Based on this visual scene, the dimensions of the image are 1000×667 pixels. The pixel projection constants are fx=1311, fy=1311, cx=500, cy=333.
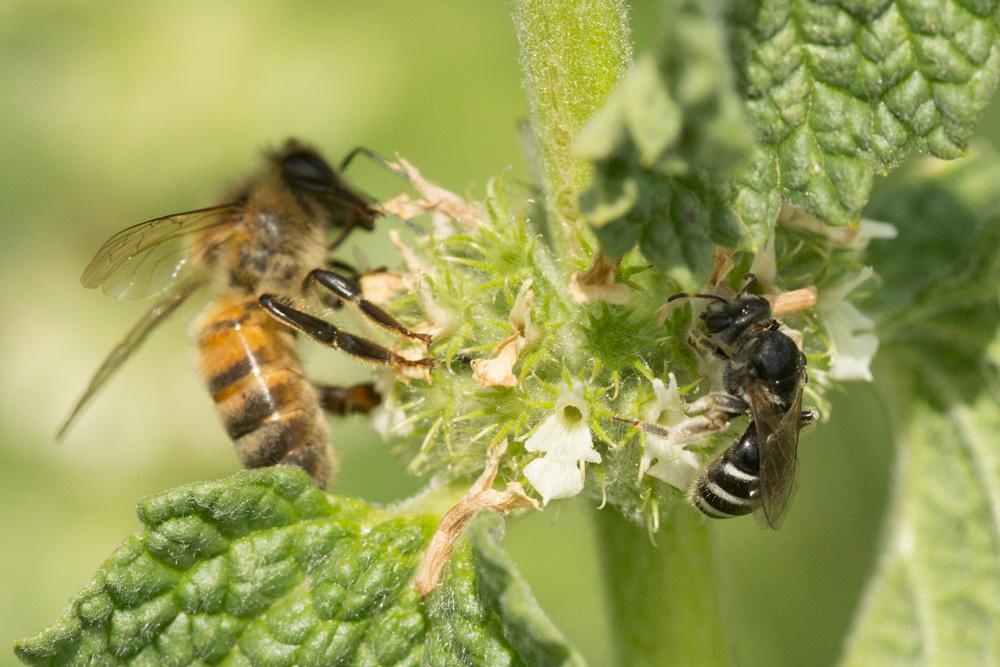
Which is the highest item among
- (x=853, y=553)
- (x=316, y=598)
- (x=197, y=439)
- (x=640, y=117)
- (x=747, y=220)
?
(x=640, y=117)

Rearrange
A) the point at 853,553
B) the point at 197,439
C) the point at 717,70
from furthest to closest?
the point at 197,439
the point at 853,553
the point at 717,70

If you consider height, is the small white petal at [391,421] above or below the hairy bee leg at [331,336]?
below

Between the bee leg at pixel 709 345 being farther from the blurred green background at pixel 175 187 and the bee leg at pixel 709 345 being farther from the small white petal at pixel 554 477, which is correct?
the blurred green background at pixel 175 187

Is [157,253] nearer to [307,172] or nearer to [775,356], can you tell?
[307,172]

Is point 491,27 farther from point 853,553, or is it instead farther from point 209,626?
point 209,626

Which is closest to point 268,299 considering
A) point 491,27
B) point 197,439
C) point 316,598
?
point 316,598

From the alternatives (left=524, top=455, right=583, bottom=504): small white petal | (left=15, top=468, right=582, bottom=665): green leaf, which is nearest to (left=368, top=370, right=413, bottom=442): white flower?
(left=15, top=468, right=582, bottom=665): green leaf

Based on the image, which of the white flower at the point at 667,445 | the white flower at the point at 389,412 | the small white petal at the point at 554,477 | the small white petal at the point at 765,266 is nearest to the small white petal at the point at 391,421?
the white flower at the point at 389,412
